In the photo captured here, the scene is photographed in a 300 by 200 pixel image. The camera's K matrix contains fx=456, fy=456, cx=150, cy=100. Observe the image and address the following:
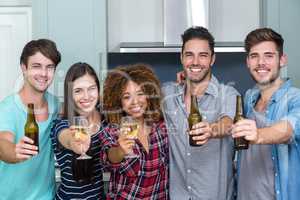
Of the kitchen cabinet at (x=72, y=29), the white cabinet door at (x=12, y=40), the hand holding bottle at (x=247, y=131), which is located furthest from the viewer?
the white cabinet door at (x=12, y=40)

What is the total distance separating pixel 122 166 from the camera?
5.10ft

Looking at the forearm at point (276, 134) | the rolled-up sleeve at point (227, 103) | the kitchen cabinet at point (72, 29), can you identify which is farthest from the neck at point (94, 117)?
the kitchen cabinet at point (72, 29)

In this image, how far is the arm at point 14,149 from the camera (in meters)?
1.43

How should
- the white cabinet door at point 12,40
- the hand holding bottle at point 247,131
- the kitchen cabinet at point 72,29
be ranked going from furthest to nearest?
the white cabinet door at point 12,40, the kitchen cabinet at point 72,29, the hand holding bottle at point 247,131

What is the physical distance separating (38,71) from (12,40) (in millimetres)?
1437

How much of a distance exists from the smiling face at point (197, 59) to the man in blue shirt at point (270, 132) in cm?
17

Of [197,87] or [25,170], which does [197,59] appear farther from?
[25,170]

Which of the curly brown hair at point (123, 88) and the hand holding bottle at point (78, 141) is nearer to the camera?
the hand holding bottle at point (78, 141)

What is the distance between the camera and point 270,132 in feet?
4.66

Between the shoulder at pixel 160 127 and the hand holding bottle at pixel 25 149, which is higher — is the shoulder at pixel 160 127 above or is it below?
above

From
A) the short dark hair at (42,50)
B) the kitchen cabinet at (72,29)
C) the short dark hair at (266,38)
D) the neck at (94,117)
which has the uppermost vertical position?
the kitchen cabinet at (72,29)

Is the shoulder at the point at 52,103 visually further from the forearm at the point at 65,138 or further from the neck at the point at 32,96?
the forearm at the point at 65,138

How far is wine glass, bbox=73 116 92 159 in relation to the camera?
4.98 ft

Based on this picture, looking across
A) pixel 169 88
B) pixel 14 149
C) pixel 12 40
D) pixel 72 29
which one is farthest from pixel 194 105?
pixel 12 40
